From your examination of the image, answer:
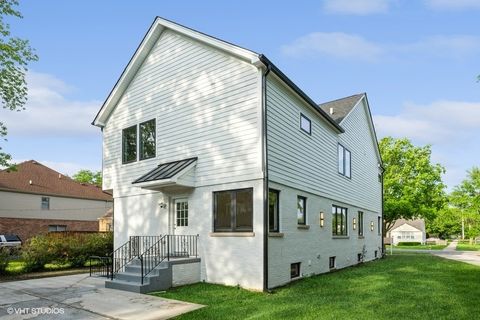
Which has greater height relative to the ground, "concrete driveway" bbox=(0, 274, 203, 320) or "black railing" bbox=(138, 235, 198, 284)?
"black railing" bbox=(138, 235, 198, 284)

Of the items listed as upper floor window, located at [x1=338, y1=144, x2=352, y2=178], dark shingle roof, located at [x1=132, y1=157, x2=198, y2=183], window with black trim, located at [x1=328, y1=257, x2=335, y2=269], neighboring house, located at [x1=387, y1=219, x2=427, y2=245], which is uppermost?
upper floor window, located at [x1=338, y1=144, x2=352, y2=178]

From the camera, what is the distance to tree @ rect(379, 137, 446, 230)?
1634 inches

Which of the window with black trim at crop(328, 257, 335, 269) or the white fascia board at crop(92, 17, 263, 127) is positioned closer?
the white fascia board at crop(92, 17, 263, 127)

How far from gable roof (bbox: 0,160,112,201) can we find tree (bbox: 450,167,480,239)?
1138 inches

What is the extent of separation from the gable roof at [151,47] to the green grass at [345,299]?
6.35 meters

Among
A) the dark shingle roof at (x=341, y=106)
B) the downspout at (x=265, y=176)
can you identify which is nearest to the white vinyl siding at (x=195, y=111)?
the downspout at (x=265, y=176)

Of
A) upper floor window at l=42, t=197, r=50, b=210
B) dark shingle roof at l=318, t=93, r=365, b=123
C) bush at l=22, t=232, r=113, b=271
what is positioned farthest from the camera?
upper floor window at l=42, t=197, r=50, b=210

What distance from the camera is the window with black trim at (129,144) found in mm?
16234

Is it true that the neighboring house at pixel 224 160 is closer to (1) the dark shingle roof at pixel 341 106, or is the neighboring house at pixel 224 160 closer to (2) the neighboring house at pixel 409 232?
(1) the dark shingle roof at pixel 341 106

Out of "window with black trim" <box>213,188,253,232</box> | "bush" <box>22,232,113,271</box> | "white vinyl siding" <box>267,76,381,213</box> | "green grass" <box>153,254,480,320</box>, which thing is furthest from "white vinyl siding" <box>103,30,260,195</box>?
"bush" <box>22,232,113,271</box>

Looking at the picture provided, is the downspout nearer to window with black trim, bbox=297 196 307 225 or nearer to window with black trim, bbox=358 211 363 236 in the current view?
window with black trim, bbox=297 196 307 225

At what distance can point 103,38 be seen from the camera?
15.5 m

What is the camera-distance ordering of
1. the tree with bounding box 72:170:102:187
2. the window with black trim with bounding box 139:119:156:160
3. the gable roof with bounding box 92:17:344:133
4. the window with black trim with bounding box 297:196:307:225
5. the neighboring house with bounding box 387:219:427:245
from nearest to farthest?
the gable roof with bounding box 92:17:344:133 < the window with black trim with bounding box 297:196:307:225 < the window with black trim with bounding box 139:119:156:160 < the tree with bounding box 72:170:102:187 < the neighboring house with bounding box 387:219:427:245

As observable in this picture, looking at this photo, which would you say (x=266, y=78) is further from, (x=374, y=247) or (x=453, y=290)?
(x=374, y=247)
